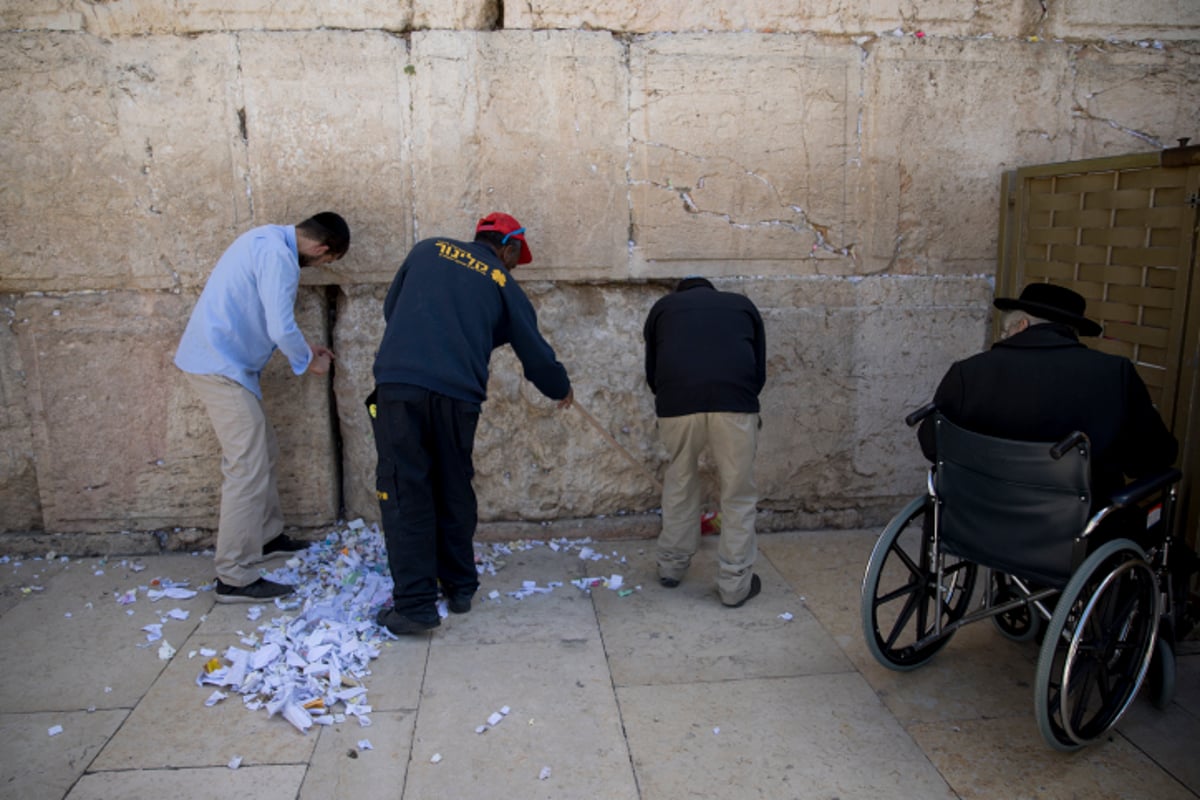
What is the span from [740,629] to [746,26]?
295 cm

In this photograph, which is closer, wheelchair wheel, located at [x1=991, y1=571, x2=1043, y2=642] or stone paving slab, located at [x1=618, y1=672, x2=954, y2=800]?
stone paving slab, located at [x1=618, y1=672, x2=954, y2=800]

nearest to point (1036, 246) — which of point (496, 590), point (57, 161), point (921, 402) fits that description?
point (921, 402)

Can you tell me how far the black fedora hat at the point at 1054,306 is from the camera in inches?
114

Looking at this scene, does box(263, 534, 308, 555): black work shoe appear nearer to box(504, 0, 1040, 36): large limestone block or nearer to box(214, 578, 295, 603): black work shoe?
box(214, 578, 295, 603): black work shoe

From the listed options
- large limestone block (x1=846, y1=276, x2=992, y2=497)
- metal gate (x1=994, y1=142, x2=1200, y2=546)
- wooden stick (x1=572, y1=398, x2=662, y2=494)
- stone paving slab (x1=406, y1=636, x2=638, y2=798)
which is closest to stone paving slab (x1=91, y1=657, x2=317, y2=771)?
stone paving slab (x1=406, y1=636, x2=638, y2=798)

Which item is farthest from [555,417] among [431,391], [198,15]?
[198,15]

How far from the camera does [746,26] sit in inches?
172

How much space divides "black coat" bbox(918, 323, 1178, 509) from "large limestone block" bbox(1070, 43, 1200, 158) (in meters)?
2.32

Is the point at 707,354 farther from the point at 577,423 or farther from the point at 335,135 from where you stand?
the point at 335,135

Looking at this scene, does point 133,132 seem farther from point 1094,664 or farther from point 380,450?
point 1094,664

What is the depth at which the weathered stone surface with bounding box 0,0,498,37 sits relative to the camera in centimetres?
409

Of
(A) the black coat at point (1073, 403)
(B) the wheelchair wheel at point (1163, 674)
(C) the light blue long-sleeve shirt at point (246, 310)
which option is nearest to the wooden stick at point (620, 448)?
(C) the light blue long-sleeve shirt at point (246, 310)

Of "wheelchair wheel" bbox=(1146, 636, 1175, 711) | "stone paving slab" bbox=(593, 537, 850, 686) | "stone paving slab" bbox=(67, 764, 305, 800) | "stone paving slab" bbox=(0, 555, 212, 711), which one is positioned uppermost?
"wheelchair wheel" bbox=(1146, 636, 1175, 711)

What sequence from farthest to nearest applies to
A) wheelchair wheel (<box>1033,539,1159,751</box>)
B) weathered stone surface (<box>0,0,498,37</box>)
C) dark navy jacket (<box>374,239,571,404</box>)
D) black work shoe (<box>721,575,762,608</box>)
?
1. weathered stone surface (<box>0,0,498,37</box>)
2. black work shoe (<box>721,575,762,608</box>)
3. dark navy jacket (<box>374,239,571,404</box>)
4. wheelchair wheel (<box>1033,539,1159,751</box>)
